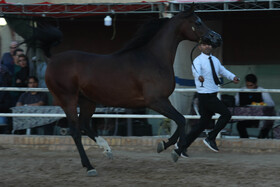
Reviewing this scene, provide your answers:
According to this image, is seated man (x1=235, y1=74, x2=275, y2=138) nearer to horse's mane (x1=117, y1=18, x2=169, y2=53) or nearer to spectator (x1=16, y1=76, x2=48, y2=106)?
horse's mane (x1=117, y1=18, x2=169, y2=53)

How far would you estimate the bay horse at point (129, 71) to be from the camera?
7406mm

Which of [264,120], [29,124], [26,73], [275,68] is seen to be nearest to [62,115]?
[29,124]

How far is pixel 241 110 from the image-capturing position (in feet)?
31.6

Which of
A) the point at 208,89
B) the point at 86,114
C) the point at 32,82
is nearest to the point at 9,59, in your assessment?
the point at 32,82

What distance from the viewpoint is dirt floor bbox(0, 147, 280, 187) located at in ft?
21.9

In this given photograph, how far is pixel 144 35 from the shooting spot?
7656 mm

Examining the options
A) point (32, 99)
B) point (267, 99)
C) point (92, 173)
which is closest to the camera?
point (92, 173)

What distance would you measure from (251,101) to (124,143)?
2.42 metres

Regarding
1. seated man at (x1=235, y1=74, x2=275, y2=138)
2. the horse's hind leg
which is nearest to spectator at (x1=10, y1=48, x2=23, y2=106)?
the horse's hind leg

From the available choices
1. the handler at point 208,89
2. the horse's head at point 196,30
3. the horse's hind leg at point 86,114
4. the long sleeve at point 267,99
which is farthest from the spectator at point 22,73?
the long sleeve at point 267,99

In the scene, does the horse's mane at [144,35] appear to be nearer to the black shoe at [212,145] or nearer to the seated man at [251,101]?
the black shoe at [212,145]

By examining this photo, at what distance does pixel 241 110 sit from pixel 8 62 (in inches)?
180

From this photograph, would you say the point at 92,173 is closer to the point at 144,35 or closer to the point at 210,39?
the point at 144,35

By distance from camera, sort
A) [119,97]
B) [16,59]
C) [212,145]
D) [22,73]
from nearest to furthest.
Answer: [119,97] → [212,145] → [22,73] → [16,59]
